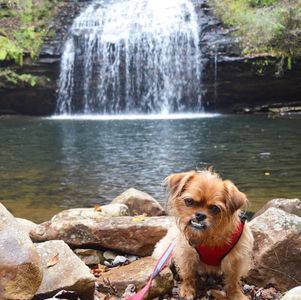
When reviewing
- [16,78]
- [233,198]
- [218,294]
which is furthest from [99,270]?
[16,78]

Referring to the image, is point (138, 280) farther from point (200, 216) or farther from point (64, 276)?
point (200, 216)

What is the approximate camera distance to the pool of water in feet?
25.3

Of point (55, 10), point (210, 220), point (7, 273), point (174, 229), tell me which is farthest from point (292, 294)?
point (55, 10)

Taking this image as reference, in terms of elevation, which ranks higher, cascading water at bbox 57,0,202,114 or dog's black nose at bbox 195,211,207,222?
cascading water at bbox 57,0,202,114

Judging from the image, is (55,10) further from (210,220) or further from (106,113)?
(210,220)

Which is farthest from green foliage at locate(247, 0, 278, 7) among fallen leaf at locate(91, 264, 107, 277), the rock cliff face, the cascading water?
fallen leaf at locate(91, 264, 107, 277)

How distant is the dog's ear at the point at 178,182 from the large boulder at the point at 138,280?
2.23 ft

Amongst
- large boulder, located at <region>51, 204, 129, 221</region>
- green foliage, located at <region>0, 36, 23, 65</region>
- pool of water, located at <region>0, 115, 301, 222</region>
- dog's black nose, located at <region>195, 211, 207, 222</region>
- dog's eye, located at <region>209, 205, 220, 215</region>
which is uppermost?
green foliage, located at <region>0, 36, 23, 65</region>

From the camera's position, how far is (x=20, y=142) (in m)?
13.6

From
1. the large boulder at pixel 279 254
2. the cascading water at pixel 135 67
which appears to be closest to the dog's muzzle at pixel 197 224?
the large boulder at pixel 279 254

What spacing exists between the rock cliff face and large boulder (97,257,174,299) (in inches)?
689

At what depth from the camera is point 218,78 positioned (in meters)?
20.8

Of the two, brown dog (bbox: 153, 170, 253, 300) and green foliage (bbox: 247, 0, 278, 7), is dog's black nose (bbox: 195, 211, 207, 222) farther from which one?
green foliage (bbox: 247, 0, 278, 7)

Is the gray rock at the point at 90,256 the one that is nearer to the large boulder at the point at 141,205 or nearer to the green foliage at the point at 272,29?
the large boulder at the point at 141,205
